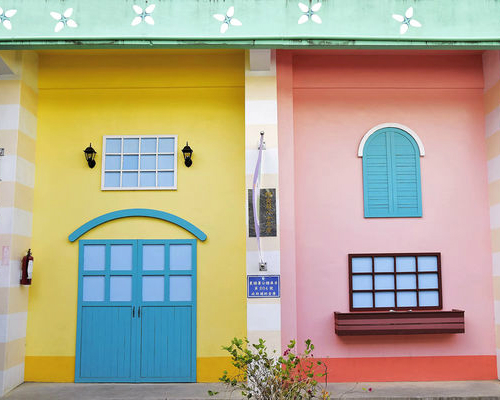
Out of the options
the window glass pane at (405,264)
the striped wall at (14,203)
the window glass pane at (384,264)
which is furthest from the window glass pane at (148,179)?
the window glass pane at (405,264)

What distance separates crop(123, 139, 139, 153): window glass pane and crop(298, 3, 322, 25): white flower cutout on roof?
10.7ft

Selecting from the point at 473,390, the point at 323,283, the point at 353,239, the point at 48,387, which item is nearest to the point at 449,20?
the point at 353,239

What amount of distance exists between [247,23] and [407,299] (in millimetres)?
4742

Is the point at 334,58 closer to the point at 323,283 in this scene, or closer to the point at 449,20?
the point at 449,20

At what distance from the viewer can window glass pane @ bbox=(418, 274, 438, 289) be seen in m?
8.74

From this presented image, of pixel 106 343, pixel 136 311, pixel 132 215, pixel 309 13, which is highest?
pixel 309 13

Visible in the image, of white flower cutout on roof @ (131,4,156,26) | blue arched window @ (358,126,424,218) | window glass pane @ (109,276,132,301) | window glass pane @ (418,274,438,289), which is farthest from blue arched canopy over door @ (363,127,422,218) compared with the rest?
window glass pane @ (109,276,132,301)

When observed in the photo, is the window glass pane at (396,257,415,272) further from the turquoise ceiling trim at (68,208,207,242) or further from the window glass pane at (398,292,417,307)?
the turquoise ceiling trim at (68,208,207,242)

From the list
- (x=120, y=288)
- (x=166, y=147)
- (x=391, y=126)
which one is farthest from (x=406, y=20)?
(x=120, y=288)

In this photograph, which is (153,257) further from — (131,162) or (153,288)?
(131,162)

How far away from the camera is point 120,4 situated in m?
7.84

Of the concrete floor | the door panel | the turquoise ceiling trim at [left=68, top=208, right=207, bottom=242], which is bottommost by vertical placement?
the concrete floor

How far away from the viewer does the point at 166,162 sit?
30.0 ft

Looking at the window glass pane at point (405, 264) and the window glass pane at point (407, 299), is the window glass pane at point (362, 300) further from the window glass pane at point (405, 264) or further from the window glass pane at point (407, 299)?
the window glass pane at point (405, 264)
